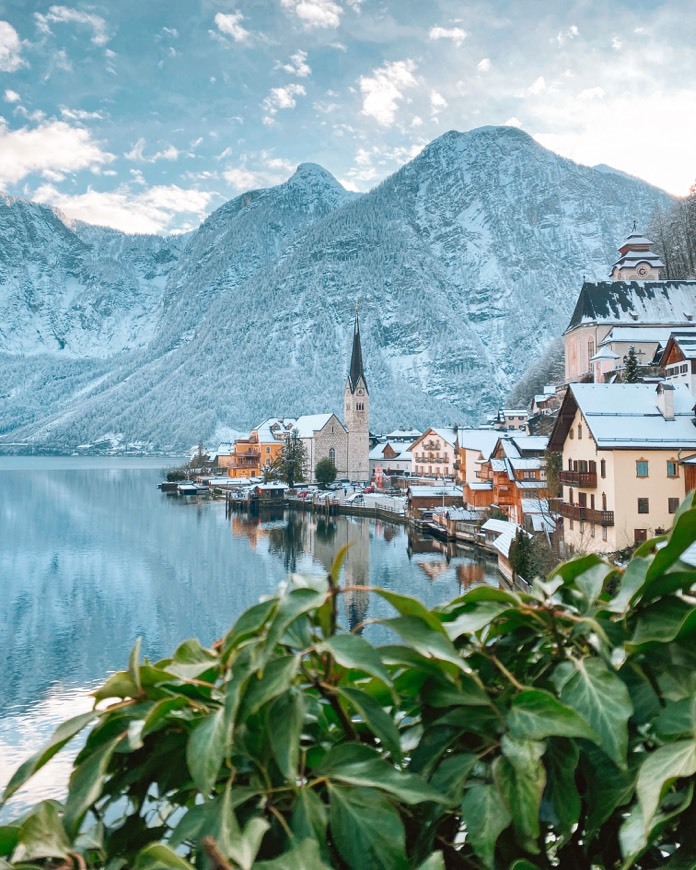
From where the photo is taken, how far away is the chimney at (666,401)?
19.0 metres

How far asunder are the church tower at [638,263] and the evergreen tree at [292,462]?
121 ft

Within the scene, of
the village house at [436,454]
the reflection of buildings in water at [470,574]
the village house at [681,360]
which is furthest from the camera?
the village house at [436,454]

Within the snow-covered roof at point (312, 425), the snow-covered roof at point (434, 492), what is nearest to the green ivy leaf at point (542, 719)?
the snow-covered roof at point (434, 492)

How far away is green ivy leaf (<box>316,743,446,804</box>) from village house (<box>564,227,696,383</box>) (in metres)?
39.6

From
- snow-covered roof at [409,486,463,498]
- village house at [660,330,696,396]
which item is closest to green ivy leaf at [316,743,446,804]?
village house at [660,330,696,396]

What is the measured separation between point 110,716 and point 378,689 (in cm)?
32

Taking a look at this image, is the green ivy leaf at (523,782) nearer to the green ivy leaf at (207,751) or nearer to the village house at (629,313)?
the green ivy leaf at (207,751)

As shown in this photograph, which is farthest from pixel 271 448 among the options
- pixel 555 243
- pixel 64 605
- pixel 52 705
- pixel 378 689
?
pixel 555 243

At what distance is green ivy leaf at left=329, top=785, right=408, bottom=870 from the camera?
25.4 inches

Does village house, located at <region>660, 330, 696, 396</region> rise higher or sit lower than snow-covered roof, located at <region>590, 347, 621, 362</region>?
lower

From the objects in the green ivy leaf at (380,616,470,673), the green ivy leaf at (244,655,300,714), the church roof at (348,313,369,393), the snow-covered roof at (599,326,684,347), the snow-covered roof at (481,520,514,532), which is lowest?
the snow-covered roof at (481,520,514,532)

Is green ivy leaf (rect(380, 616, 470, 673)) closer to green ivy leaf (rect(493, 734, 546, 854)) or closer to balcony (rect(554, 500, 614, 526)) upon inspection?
green ivy leaf (rect(493, 734, 546, 854))

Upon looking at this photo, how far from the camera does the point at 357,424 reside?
77625 millimetres

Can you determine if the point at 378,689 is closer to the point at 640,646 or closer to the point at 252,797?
the point at 252,797
